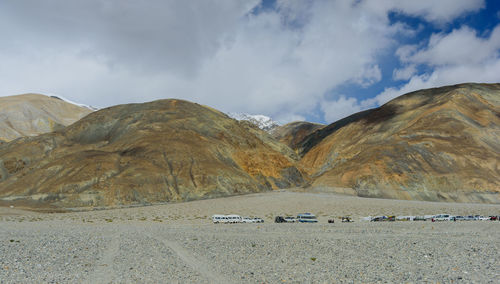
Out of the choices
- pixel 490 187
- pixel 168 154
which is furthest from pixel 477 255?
pixel 168 154

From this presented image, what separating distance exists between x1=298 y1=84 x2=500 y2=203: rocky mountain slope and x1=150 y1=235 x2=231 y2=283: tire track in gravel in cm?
6231

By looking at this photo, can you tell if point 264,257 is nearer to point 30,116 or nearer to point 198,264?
point 198,264

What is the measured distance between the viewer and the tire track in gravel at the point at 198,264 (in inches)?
583

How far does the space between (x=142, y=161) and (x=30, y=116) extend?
123 meters

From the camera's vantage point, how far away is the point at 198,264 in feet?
58.3

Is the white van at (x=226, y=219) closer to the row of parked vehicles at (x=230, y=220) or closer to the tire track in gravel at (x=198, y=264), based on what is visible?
the row of parked vehicles at (x=230, y=220)

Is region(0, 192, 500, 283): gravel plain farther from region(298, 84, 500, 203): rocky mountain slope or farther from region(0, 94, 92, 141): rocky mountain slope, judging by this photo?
region(0, 94, 92, 141): rocky mountain slope

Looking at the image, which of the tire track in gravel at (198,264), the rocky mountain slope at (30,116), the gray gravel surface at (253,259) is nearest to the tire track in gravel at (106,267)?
the gray gravel surface at (253,259)

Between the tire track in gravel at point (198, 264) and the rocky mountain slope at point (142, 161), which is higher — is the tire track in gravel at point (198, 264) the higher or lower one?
the lower one

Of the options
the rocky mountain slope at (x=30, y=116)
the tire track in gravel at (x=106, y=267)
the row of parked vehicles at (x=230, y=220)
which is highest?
the rocky mountain slope at (x=30, y=116)

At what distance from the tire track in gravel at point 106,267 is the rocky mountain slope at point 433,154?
64683mm

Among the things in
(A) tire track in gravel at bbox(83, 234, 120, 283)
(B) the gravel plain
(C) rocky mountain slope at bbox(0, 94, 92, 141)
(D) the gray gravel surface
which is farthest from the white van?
(C) rocky mountain slope at bbox(0, 94, 92, 141)

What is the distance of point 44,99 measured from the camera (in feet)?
639

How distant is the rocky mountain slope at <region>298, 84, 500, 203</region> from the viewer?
7412 centimetres
